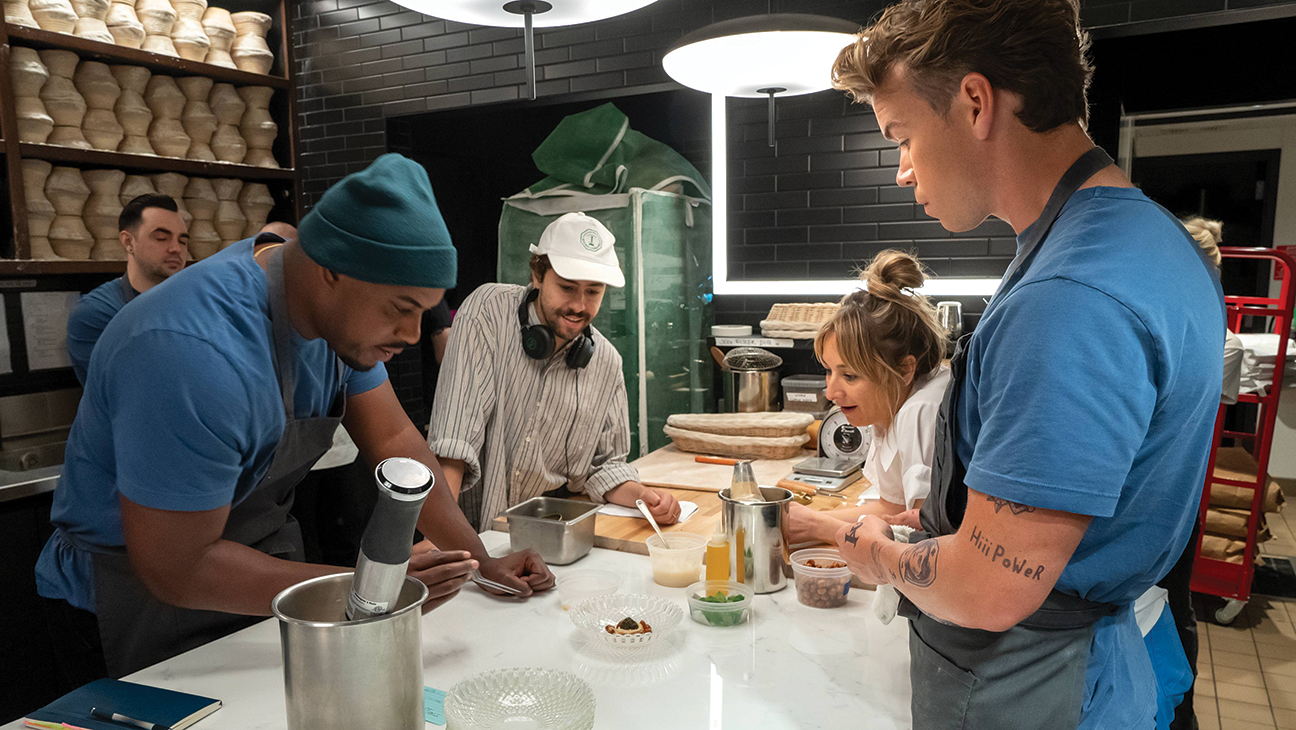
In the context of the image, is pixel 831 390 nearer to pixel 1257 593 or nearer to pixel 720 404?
pixel 720 404

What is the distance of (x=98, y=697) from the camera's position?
46.8 inches

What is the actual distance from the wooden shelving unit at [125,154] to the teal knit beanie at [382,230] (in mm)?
3159

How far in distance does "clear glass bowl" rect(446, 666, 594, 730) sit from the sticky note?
0.14 ft

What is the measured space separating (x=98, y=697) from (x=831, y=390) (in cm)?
166

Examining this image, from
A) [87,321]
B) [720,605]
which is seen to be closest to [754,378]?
[720,605]

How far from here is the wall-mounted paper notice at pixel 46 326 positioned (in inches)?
154

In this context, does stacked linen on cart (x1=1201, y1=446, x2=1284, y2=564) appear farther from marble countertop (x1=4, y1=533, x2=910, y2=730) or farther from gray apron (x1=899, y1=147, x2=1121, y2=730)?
gray apron (x1=899, y1=147, x2=1121, y2=730)

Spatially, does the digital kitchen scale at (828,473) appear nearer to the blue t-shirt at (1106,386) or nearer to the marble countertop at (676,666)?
the marble countertop at (676,666)

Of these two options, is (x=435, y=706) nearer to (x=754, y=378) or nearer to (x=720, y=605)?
(x=720, y=605)

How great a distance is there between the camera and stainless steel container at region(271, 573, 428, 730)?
92 centimetres

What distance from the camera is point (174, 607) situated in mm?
1481

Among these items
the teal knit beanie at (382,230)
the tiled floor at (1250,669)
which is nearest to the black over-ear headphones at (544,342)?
the teal knit beanie at (382,230)

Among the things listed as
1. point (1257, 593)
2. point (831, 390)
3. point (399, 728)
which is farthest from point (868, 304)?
point (1257, 593)

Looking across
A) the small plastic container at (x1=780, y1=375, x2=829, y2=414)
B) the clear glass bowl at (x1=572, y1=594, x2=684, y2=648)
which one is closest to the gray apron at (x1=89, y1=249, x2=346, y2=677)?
the clear glass bowl at (x1=572, y1=594, x2=684, y2=648)
